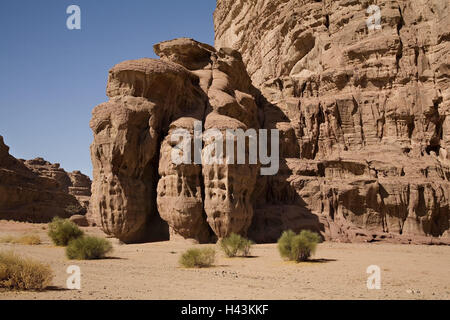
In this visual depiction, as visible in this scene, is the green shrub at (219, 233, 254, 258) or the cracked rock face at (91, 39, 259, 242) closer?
the green shrub at (219, 233, 254, 258)

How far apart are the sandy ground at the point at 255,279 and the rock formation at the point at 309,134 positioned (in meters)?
6.13

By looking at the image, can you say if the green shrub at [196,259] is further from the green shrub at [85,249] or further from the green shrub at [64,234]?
the green shrub at [64,234]

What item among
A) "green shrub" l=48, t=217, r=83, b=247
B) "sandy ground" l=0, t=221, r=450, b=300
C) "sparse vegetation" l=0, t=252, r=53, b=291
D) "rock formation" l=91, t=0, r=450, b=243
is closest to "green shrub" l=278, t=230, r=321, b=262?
"sandy ground" l=0, t=221, r=450, b=300

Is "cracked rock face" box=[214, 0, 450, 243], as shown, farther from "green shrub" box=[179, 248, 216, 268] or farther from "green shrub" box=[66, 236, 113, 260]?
"green shrub" box=[66, 236, 113, 260]

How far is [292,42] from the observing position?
3650cm

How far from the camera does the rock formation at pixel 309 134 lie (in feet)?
67.7

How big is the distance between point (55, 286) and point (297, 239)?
26.3ft

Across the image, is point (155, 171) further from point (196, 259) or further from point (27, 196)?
point (27, 196)

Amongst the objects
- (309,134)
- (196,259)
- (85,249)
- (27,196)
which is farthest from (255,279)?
(27,196)

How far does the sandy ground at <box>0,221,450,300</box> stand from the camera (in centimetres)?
771

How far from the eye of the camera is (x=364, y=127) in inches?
1106

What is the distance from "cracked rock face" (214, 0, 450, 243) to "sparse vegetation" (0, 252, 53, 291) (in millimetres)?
15836

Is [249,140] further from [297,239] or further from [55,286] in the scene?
[55,286]

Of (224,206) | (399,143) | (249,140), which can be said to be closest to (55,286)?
(224,206)
